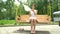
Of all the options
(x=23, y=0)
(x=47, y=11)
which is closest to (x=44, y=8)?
(x=47, y=11)

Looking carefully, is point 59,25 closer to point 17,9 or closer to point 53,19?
point 53,19

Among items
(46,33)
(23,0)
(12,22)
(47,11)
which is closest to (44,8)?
(47,11)

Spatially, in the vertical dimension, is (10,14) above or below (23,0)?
below

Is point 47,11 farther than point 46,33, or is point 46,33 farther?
point 47,11

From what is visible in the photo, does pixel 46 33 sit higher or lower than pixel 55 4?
lower

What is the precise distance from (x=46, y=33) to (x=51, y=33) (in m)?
0.15

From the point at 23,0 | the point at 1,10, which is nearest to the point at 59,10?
the point at 23,0

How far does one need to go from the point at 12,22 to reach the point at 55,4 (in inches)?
76.4

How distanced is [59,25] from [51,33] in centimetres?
219

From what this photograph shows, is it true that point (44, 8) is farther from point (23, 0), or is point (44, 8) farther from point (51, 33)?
point (51, 33)

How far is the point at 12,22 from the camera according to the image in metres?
8.50

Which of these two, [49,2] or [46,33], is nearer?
[46,33]

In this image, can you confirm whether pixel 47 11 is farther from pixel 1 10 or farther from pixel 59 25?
pixel 1 10

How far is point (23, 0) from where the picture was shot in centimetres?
835
